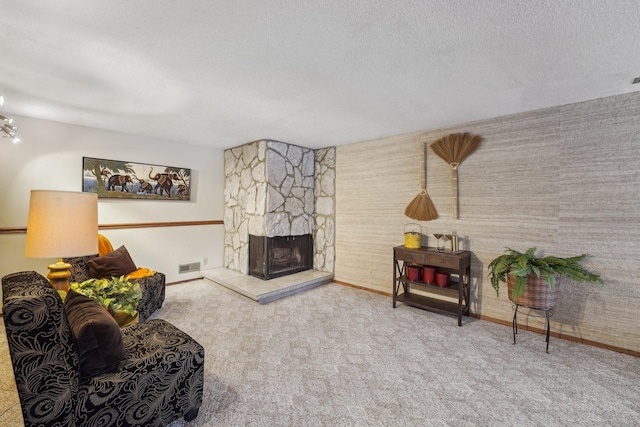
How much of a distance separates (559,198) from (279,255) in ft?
12.2

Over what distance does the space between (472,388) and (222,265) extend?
4.37m

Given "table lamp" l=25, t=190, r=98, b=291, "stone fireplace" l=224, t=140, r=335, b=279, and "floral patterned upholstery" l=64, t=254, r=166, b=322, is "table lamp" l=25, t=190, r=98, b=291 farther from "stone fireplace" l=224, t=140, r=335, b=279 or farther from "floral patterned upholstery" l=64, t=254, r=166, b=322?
"stone fireplace" l=224, t=140, r=335, b=279

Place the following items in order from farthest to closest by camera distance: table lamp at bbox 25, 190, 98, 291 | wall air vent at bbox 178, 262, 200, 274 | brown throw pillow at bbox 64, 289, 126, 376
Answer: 1. wall air vent at bbox 178, 262, 200, 274
2. table lamp at bbox 25, 190, 98, 291
3. brown throw pillow at bbox 64, 289, 126, 376

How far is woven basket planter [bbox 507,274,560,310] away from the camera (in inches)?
102

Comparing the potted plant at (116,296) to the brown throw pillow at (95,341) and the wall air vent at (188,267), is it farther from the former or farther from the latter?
the wall air vent at (188,267)

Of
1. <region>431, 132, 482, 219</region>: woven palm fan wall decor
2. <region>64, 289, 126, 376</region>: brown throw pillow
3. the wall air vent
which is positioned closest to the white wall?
the wall air vent

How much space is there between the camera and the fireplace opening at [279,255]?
4.41 meters

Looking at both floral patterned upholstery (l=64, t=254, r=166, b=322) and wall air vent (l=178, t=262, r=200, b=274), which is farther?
wall air vent (l=178, t=262, r=200, b=274)

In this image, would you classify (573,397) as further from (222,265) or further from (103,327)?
(222,265)

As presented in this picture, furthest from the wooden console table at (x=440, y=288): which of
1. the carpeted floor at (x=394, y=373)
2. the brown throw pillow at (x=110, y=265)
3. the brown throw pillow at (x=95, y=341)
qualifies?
the brown throw pillow at (x=110, y=265)

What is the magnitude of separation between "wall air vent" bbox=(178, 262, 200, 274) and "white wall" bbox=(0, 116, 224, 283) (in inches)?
2.5

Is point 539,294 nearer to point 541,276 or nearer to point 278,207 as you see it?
point 541,276

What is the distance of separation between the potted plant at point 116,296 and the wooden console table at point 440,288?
9.39ft

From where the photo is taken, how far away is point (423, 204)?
3.72m
